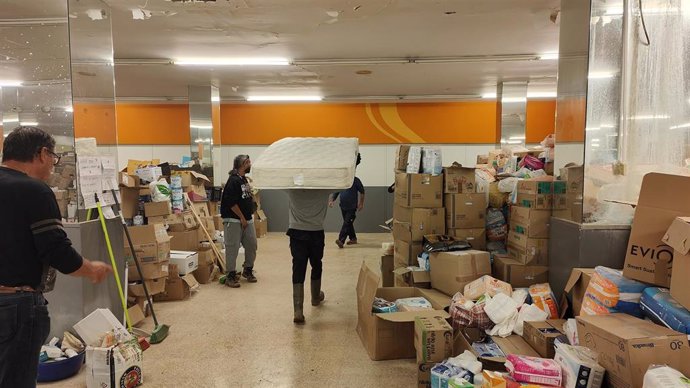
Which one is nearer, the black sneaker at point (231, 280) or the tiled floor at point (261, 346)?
the tiled floor at point (261, 346)

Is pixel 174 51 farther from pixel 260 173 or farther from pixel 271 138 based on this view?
pixel 271 138

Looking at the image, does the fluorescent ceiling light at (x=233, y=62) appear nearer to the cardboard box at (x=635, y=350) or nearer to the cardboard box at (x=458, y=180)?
the cardboard box at (x=458, y=180)

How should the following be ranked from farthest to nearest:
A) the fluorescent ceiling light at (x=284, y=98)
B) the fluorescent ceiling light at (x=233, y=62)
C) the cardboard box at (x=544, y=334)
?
1. the fluorescent ceiling light at (x=284, y=98)
2. the fluorescent ceiling light at (x=233, y=62)
3. the cardboard box at (x=544, y=334)

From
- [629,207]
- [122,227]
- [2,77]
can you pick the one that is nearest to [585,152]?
[629,207]

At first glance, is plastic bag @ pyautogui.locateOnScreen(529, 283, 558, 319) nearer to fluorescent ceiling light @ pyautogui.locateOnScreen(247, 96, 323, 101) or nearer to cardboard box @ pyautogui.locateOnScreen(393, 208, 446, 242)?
cardboard box @ pyautogui.locateOnScreen(393, 208, 446, 242)

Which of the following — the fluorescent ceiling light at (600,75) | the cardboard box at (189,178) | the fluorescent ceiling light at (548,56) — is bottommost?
the cardboard box at (189,178)

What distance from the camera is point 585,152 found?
108 inches

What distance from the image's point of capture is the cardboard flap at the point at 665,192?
2035 mm

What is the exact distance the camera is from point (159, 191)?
4.50 metres

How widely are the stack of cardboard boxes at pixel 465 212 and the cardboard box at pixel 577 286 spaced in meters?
1.18

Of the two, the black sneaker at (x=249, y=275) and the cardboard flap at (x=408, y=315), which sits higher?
the cardboard flap at (x=408, y=315)

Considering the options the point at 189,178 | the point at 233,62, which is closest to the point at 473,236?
the point at 233,62

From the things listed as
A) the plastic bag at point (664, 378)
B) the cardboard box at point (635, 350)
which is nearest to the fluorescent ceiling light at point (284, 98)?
the cardboard box at point (635, 350)

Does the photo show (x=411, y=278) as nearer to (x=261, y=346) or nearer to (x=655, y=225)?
(x=261, y=346)
